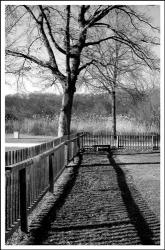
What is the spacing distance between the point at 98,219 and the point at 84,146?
43.5ft

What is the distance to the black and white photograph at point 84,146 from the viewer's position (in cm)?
441

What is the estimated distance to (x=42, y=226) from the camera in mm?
4828

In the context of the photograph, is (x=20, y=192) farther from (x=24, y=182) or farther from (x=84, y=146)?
(x=84, y=146)

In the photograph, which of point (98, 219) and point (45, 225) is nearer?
point (45, 225)

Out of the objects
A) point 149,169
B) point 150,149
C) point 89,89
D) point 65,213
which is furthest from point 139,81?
point 65,213

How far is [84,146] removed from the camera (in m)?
18.4

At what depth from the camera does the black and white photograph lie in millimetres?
4414

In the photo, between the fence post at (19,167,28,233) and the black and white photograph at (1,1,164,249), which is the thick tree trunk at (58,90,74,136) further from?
the fence post at (19,167,28,233)

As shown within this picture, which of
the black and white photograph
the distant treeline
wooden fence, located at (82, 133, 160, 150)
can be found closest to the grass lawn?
the black and white photograph

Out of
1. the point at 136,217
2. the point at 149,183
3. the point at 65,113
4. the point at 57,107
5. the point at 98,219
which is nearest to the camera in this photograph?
the point at 98,219

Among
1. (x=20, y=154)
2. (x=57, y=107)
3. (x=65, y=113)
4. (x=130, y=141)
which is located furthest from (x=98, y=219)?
(x=57, y=107)

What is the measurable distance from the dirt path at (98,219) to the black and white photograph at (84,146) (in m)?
0.01

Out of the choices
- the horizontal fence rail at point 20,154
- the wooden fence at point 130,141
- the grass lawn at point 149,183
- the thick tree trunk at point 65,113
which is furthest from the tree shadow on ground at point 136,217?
the wooden fence at point 130,141

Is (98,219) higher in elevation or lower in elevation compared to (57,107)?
lower
